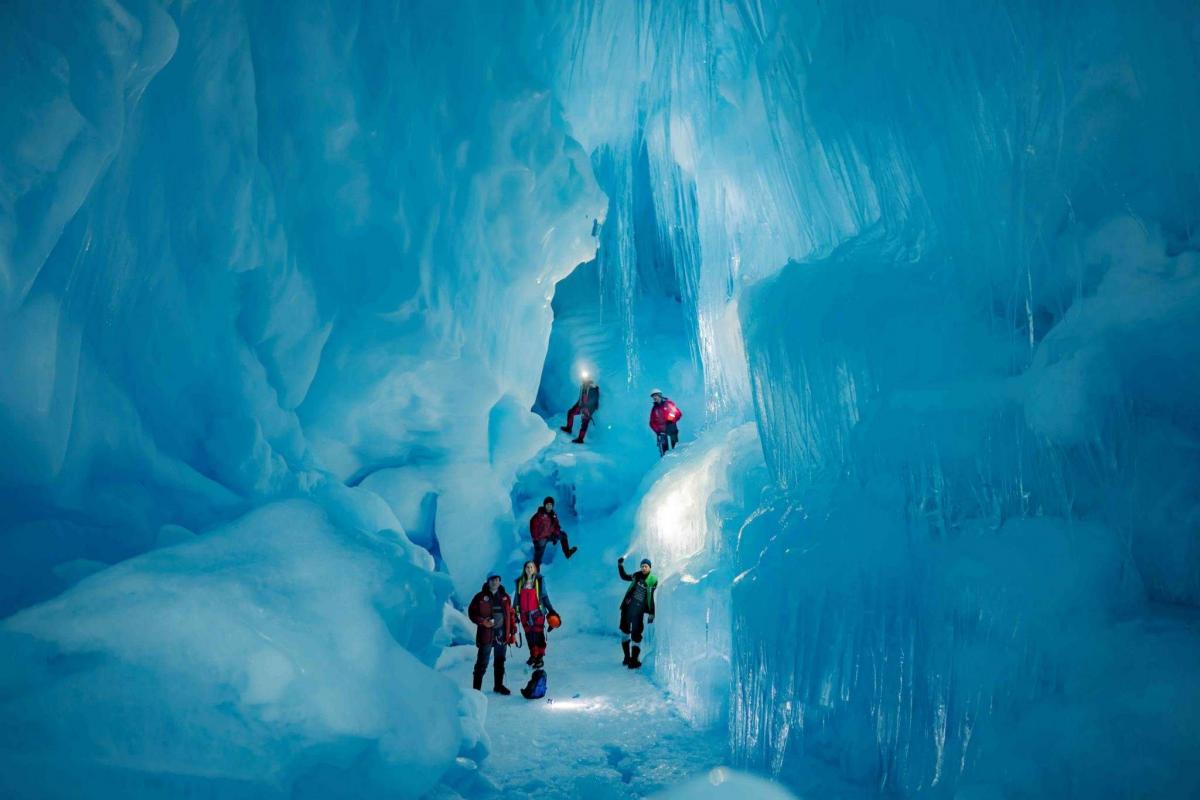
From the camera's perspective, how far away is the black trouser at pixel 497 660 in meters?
6.76

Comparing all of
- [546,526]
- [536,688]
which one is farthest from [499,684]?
[546,526]

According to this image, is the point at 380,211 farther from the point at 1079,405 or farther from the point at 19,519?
the point at 1079,405

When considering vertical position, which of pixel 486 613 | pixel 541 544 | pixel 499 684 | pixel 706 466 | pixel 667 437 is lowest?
pixel 499 684

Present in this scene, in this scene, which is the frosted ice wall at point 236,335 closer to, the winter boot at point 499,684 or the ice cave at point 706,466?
the ice cave at point 706,466

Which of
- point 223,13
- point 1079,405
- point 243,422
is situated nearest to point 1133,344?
point 1079,405

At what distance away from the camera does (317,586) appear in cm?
394

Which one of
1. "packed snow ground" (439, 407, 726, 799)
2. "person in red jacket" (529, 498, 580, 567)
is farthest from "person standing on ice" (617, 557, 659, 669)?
"person in red jacket" (529, 498, 580, 567)

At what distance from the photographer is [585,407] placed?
1520 centimetres

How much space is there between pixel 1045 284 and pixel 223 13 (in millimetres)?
6355

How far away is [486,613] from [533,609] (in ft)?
3.40

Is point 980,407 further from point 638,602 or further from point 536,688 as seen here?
point 536,688

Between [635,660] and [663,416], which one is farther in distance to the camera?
[663,416]

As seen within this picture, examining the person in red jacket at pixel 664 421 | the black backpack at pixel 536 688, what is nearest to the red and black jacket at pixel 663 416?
the person in red jacket at pixel 664 421

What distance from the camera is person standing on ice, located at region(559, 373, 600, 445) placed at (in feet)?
49.5
